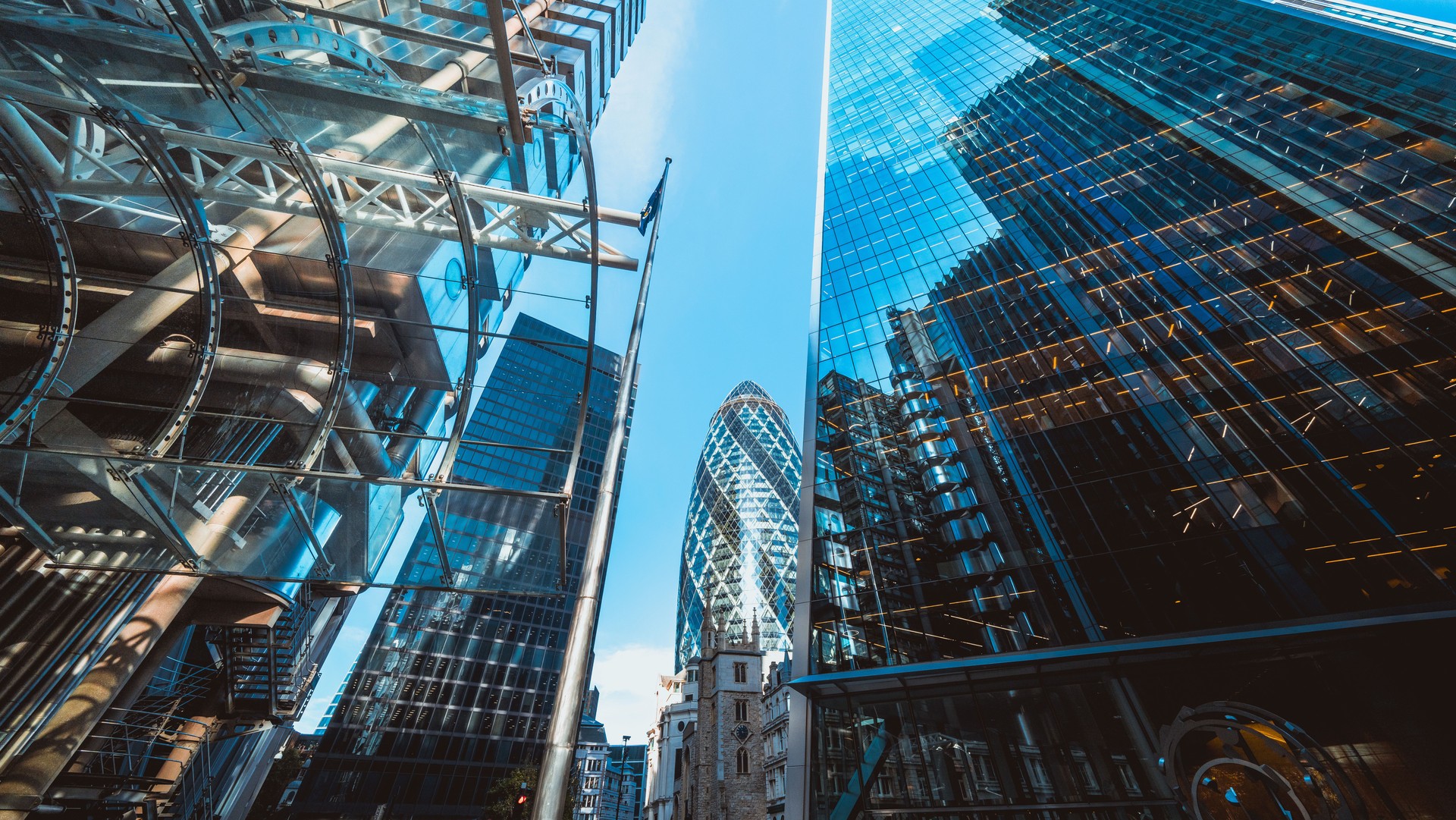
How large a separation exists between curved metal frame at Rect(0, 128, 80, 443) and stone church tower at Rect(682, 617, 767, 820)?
49627mm

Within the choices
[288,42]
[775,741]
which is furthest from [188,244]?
[775,741]

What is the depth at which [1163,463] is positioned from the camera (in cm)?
1773

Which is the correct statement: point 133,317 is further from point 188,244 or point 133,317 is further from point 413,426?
point 413,426

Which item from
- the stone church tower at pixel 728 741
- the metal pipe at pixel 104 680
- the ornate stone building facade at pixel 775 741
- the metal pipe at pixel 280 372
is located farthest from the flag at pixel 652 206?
the stone church tower at pixel 728 741

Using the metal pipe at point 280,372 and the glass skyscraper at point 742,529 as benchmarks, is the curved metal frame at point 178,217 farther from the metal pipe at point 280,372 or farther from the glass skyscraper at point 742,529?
the glass skyscraper at point 742,529

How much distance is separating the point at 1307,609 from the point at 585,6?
34862mm

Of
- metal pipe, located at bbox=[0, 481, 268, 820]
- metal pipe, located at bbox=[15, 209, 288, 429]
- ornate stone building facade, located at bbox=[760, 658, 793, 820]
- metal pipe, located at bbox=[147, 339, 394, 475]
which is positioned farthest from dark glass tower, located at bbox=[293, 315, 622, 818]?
metal pipe, located at bbox=[15, 209, 288, 429]

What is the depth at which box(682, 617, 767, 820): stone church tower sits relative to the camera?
44688 mm

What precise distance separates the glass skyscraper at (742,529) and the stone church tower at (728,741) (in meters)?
12.9

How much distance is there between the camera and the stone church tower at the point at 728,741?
44.7 m

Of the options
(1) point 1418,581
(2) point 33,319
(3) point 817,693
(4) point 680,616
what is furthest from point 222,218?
(4) point 680,616

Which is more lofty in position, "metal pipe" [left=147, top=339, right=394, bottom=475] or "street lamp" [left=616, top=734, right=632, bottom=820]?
"street lamp" [left=616, top=734, right=632, bottom=820]

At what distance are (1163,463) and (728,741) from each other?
42101 millimetres

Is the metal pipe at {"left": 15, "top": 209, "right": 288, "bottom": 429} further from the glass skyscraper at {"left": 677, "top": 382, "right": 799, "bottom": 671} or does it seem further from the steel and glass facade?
the glass skyscraper at {"left": 677, "top": 382, "right": 799, "bottom": 671}
